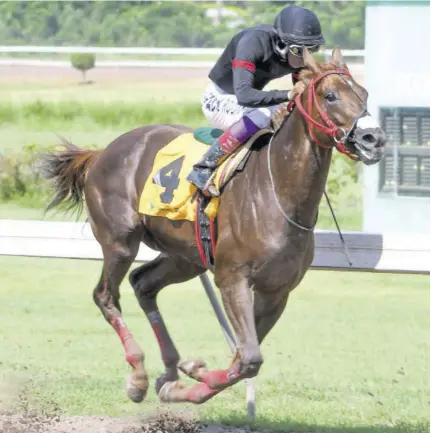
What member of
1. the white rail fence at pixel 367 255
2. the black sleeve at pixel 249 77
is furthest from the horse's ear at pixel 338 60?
the white rail fence at pixel 367 255

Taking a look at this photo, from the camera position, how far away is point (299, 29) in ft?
16.3

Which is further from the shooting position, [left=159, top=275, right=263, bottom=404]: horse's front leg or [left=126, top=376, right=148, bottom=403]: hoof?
[left=126, top=376, right=148, bottom=403]: hoof

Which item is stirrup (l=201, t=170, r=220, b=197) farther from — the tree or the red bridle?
the tree

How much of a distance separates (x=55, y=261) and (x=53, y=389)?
4.71 meters

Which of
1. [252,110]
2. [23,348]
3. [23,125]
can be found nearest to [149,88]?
[23,125]

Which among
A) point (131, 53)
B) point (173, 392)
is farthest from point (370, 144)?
point (131, 53)

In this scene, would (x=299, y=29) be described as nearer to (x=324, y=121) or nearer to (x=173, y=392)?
(x=324, y=121)

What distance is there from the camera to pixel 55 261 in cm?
1135

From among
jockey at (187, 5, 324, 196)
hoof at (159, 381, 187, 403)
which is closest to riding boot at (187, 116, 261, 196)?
jockey at (187, 5, 324, 196)

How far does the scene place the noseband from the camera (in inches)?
177

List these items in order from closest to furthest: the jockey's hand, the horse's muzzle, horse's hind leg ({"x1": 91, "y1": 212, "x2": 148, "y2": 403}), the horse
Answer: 1. the horse's muzzle
2. the horse
3. the jockey's hand
4. horse's hind leg ({"x1": 91, "y1": 212, "x2": 148, "y2": 403})

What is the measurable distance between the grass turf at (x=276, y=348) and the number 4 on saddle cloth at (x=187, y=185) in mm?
1218

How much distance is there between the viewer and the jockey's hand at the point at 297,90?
4816mm

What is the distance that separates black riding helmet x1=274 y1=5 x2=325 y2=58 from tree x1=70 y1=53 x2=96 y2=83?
892 cm
